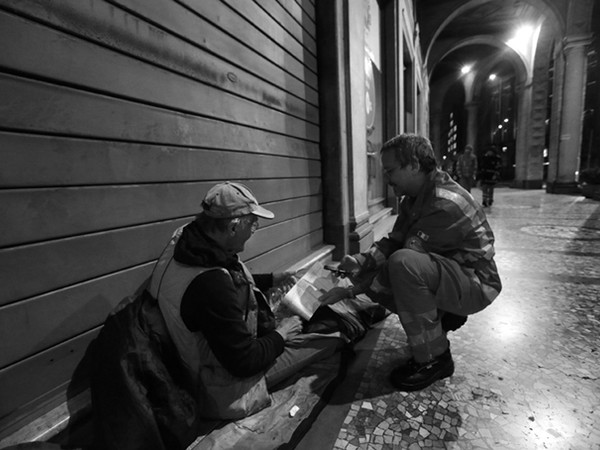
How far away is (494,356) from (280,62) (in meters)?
2.78

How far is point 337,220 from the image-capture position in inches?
145

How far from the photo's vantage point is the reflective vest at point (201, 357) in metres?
1.30

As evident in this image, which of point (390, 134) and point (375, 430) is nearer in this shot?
point (375, 430)

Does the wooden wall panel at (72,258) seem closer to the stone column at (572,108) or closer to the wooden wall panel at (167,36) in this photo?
the wooden wall panel at (167,36)

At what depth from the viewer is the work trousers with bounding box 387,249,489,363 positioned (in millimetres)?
1699

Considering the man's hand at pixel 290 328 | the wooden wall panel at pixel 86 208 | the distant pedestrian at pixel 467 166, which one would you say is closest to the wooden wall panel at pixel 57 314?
the wooden wall panel at pixel 86 208

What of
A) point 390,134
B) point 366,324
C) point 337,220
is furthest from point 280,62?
point 390,134

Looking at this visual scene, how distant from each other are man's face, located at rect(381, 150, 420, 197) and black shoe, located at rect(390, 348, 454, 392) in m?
0.97

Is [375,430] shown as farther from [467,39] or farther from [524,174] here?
[467,39]

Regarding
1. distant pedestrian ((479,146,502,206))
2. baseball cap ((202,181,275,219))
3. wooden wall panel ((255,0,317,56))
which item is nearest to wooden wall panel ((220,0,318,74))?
wooden wall panel ((255,0,317,56))

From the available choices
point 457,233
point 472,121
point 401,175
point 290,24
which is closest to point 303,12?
point 290,24

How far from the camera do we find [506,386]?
172 centimetres

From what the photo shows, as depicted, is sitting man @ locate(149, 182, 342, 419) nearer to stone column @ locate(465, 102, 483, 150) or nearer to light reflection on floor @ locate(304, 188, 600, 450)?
light reflection on floor @ locate(304, 188, 600, 450)

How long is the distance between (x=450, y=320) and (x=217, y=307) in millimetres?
1407
